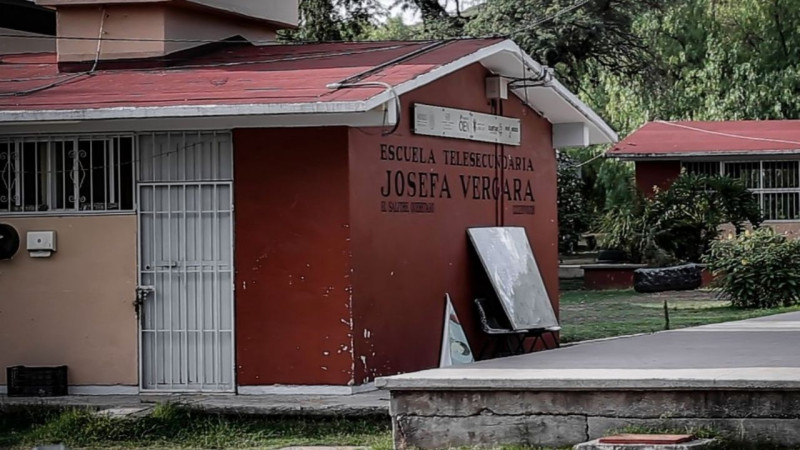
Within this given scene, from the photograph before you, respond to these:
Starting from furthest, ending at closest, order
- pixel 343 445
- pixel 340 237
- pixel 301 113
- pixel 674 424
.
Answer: pixel 340 237 < pixel 301 113 < pixel 343 445 < pixel 674 424

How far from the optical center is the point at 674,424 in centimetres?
1021

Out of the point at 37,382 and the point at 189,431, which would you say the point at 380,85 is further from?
the point at 37,382

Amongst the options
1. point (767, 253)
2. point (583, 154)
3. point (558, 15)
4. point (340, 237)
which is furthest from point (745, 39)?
point (340, 237)

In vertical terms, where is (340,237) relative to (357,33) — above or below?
below

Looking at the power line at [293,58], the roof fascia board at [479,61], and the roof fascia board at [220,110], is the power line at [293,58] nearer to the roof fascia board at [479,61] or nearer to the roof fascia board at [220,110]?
the roof fascia board at [479,61]

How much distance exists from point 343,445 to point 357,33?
25.8 m

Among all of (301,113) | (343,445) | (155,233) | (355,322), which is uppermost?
(301,113)

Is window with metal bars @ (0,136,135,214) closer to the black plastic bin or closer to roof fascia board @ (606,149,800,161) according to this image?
the black plastic bin

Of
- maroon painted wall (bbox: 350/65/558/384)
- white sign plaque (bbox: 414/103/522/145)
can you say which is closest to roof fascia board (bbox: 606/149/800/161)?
maroon painted wall (bbox: 350/65/558/384)

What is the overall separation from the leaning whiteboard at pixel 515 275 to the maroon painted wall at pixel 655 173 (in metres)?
17.8

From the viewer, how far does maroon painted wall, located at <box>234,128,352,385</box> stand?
13062 millimetres

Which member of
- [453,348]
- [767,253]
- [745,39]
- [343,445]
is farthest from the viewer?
[745,39]

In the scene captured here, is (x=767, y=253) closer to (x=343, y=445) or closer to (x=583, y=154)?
(x=343, y=445)

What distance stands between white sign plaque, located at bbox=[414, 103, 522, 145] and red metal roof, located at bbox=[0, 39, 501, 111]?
59 cm
